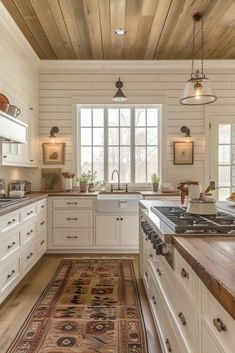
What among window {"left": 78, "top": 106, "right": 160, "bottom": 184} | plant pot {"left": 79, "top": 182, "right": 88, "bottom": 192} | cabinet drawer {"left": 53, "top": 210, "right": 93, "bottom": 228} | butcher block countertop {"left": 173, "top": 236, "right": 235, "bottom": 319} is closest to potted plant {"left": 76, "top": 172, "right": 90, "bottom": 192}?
plant pot {"left": 79, "top": 182, "right": 88, "bottom": 192}

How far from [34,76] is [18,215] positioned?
8.39ft

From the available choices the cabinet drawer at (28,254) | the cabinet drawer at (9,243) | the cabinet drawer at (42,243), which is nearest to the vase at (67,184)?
the cabinet drawer at (42,243)

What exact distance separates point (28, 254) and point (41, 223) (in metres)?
0.69

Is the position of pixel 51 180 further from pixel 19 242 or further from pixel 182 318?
pixel 182 318

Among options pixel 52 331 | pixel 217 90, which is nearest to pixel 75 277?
pixel 52 331

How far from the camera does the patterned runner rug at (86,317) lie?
86.5 inches

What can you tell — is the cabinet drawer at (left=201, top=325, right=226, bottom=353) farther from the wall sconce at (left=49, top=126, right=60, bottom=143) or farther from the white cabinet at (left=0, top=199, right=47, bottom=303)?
the wall sconce at (left=49, top=126, right=60, bottom=143)

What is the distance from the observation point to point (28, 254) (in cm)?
355

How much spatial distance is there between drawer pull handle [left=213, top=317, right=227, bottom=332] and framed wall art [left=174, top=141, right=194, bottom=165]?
423cm

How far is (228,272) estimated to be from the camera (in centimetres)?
101

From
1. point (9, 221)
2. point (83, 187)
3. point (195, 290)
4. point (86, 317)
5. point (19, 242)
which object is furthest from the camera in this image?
point (83, 187)

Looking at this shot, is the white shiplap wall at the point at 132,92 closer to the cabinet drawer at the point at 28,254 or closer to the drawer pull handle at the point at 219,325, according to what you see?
the cabinet drawer at the point at 28,254

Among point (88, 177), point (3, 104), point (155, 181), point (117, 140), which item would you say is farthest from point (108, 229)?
point (3, 104)

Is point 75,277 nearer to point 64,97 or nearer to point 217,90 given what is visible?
point 64,97
